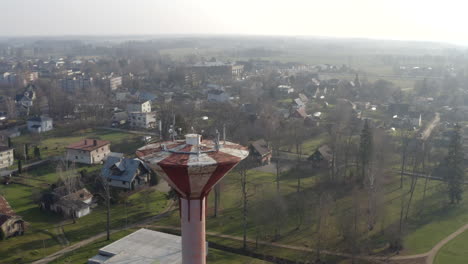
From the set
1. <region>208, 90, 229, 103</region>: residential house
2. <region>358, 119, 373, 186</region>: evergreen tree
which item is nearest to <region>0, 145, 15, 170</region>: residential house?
<region>358, 119, 373, 186</region>: evergreen tree

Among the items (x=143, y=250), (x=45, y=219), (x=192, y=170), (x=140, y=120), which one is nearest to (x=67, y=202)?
(x=45, y=219)

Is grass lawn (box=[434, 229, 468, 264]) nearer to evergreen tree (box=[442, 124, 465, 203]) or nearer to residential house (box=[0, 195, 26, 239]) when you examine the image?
evergreen tree (box=[442, 124, 465, 203])

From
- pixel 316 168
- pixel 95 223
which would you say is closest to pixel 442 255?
pixel 316 168

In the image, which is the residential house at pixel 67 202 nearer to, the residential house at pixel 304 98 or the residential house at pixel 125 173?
the residential house at pixel 125 173

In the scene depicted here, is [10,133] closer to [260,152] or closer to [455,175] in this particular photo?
[260,152]

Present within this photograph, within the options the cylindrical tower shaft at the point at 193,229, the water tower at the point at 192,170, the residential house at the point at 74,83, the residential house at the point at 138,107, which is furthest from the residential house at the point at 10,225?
the residential house at the point at 74,83

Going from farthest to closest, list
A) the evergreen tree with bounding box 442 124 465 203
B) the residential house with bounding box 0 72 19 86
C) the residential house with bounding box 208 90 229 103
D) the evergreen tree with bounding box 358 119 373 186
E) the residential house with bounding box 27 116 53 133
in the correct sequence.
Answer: the residential house with bounding box 0 72 19 86 < the residential house with bounding box 208 90 229 103 < the residential house with bounding box 27 116 53 133 < the evergreen tree with bounding box 358 119 373 186 < the evergreen tree with bounding box 442 124 465 203

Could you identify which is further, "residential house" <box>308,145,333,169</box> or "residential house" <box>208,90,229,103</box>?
"residential house" <box>208,90,229,103</box>
